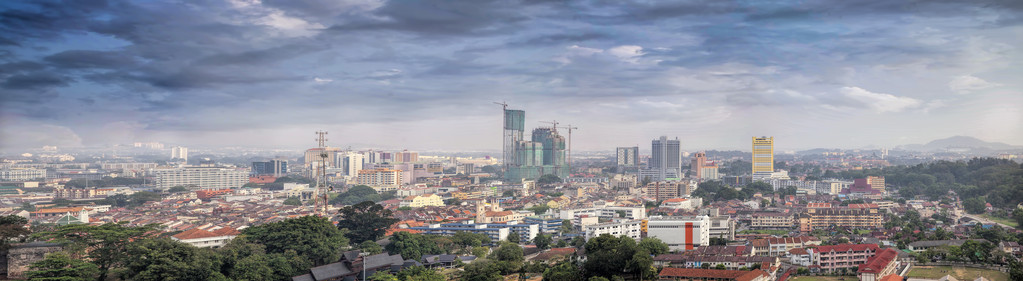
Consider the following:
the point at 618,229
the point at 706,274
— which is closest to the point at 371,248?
the point at 706,274

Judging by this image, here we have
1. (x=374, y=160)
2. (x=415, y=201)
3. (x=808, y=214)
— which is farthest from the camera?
(x=374, y=160)

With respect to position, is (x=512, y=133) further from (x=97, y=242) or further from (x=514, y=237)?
(x=97, y=242)

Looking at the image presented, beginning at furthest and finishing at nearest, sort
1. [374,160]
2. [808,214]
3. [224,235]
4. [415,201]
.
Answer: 1. [374,160]
2. [415,201]
3. [808,214]
4. [224,235]

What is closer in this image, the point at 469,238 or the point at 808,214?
the point at 469,238

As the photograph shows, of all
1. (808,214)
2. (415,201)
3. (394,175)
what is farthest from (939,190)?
(394,175)

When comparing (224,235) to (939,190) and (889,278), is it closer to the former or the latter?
(889,278)

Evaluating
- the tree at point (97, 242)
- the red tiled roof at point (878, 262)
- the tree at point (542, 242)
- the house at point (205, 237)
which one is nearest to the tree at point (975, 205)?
the red tiled roof at point (878, 262)
